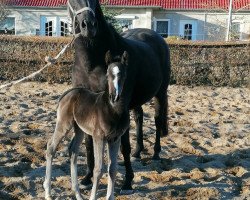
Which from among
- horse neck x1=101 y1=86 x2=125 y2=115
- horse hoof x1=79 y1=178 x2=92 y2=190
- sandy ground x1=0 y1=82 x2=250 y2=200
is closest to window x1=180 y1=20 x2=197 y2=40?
sandy ground x1=0 y1=82 x2=250 y2=200

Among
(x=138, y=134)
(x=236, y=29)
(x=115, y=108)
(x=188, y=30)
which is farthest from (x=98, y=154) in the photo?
(x=236, y=29)

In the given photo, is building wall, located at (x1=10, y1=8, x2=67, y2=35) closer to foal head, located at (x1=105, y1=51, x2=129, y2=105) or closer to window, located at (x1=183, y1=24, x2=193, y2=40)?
window, located at (x1=183, y1=24, x2=193, y2=40)

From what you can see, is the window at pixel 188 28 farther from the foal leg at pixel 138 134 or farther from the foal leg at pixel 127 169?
the foal leg at pixel 127 169

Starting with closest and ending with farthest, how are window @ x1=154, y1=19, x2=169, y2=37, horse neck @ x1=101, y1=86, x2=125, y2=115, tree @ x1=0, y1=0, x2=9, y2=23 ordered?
horse neck @ x1=101, y1=86, x2=125, y2=115
tree @ x1=0, y1=0, x2=9, y2=23
window @ x1=154, y1=19, x2=169, y2=37

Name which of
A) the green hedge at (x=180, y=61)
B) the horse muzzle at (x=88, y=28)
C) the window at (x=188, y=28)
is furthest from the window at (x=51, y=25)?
the horse muzzle at (x=88, y=28)

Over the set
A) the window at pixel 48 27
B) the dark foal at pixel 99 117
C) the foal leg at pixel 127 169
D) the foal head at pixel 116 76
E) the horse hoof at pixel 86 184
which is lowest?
the horse hoof at pixel 86 184

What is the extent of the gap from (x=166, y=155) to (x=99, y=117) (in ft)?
7.88

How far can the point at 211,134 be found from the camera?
720 cm

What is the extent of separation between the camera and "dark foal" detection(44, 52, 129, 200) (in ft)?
12.0

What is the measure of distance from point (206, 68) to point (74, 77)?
985 centimetres

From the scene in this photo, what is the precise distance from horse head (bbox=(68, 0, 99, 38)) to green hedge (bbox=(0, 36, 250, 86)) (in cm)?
874

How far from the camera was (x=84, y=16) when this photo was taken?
394 centimetres

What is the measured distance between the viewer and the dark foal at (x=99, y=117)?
12.0ft

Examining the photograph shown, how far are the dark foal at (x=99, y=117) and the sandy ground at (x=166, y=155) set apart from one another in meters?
0.53
